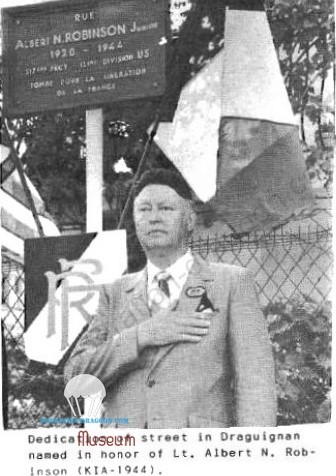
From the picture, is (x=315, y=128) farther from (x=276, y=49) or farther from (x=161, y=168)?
(x=161, y=168)

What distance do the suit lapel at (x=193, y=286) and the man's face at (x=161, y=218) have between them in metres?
0.16

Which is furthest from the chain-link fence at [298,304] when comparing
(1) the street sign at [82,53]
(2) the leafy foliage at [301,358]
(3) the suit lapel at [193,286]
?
(1) the street sign at [82,53]

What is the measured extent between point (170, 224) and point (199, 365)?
0.82 meters

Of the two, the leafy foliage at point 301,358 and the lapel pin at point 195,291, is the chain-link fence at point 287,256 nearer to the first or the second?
the leafy foliage at point 301,358

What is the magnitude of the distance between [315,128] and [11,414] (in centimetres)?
247

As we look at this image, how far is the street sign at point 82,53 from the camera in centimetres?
557

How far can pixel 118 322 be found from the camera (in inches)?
216

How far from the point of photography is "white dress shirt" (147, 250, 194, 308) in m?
5.43

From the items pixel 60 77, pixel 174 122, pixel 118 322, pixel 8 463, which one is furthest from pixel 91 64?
pixel 8 463

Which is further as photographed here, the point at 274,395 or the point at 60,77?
the point at 60,77

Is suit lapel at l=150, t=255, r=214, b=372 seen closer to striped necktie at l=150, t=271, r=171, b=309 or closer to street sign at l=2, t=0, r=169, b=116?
striped necktie at l=150, t=271, r=171, b=309

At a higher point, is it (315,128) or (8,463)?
(315,128)

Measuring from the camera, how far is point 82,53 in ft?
18.6

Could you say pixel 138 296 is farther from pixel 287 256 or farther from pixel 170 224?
pixel 287 256
